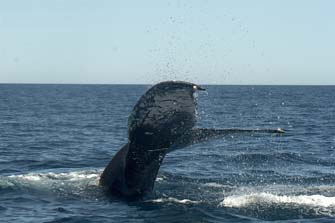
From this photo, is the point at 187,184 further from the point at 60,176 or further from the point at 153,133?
the point at 153,133

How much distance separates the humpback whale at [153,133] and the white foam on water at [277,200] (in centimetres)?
153

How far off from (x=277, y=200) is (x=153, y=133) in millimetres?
2886

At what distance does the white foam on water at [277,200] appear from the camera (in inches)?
462

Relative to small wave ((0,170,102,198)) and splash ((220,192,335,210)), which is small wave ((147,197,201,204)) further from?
small wave ((0,170,102,198))

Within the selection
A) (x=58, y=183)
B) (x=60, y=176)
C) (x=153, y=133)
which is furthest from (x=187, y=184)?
(x=153, y=133)

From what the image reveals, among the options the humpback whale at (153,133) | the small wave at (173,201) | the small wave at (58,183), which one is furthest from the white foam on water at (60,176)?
the small wave at (173,201)

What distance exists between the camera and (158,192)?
41.2 ft

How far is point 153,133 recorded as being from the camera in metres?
10.7

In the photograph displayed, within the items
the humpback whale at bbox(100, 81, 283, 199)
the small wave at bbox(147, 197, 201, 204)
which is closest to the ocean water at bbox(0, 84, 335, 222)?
the small wave at bbox(147, 197, 201, 204)

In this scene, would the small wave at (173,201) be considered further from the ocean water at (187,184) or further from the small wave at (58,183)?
the small wave at (58,183)

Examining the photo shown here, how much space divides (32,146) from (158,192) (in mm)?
12615

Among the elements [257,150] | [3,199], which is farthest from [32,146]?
[3,199]

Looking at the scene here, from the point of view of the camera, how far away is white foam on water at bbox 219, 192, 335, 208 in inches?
462

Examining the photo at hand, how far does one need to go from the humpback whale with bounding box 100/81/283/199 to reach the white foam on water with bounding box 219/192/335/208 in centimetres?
153
